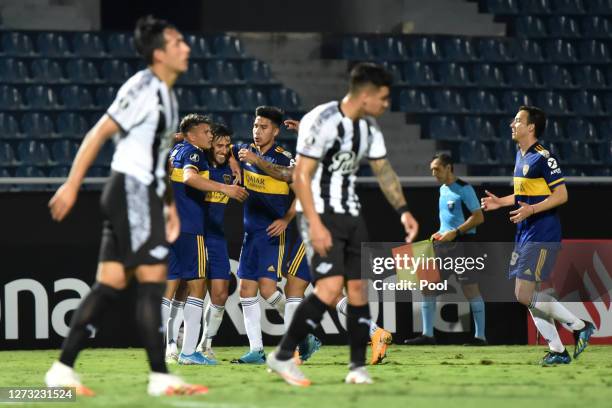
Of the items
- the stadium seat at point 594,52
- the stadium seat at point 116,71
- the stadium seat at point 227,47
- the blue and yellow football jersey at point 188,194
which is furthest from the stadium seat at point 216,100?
the blue and yellow football jersey at point 188,194

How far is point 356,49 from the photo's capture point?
17.2 metres

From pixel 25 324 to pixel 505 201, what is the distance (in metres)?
5.11

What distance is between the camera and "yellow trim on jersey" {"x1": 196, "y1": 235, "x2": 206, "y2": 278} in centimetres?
970

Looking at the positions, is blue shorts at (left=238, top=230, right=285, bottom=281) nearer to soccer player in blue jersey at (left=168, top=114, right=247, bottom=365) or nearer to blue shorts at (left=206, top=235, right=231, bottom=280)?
blue shorts at (left=206, top=235, right=231, bottom=280)

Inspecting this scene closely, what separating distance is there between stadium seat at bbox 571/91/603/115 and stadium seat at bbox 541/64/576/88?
0.19m

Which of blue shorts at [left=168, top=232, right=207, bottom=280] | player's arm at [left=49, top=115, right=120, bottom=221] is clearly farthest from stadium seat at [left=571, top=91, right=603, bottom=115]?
player's arm at [left=49, top=115, right=120, bottom=221]

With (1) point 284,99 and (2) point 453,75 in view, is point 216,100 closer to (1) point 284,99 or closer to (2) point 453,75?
(1) point 284,99

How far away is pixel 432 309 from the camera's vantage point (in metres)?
12.0

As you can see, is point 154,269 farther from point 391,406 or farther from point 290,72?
point 290,72

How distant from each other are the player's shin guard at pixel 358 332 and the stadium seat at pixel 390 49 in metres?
10.2

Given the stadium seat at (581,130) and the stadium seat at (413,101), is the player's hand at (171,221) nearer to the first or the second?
the stadium seat at (413,101)

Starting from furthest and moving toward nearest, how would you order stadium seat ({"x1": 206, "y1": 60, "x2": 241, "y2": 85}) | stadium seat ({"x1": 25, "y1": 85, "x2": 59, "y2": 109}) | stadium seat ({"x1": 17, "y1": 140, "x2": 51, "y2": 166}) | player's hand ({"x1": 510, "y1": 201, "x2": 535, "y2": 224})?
1. stadium seat ({"x1": 206, "y1": 60, "x2": 241, "y2": 85})
2. stadium seat ({"x1": 25, "y1": 85, "x2": 59, "y2": 109})
3. stadium seat ({"x1": 17, "y1": 140, "x2": 51, "y2": 166})
4. player's hand ({"x1": 510, "y1": 201, "x2": 535, "y2": 224})

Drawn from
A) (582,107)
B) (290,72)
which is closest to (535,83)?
(582,107)

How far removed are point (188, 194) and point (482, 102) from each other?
25.6ft
